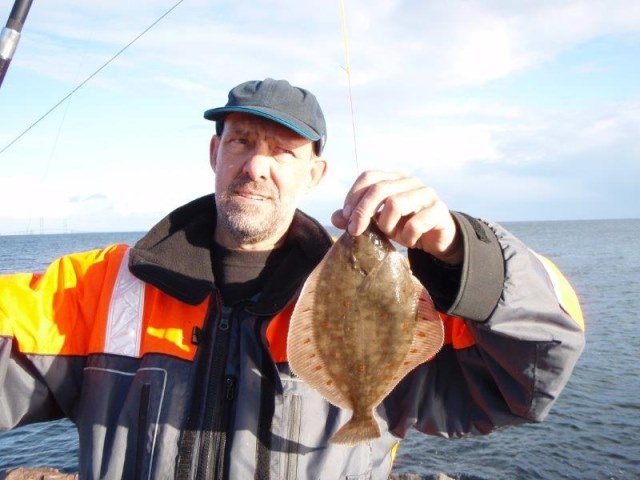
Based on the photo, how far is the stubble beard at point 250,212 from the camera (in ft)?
11.2

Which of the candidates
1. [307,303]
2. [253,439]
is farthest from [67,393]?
[307,303]

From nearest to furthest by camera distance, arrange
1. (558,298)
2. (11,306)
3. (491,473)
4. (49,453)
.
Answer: (558,298) < (11,306) < (491,473) < (49,453)

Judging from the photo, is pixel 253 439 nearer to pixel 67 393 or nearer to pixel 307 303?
pixel 307 303

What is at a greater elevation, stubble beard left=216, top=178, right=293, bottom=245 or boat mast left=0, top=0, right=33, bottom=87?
boat mast left=0, top=0, right=33, bottom=87

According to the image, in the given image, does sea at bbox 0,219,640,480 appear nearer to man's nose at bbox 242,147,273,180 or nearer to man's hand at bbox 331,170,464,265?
man's nose at bbox 242,147,273,180

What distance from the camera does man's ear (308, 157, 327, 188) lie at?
3.82 metres

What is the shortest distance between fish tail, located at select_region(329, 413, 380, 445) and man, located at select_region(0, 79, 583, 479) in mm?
298

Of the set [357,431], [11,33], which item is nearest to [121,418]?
[357,431]

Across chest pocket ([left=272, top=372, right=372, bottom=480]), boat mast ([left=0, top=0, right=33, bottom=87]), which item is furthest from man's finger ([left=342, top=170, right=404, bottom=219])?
boat mast ([left=0, top=0, right=33, bottom=87])

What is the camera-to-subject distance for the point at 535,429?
12.8 m

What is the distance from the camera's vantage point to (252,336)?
3152mm

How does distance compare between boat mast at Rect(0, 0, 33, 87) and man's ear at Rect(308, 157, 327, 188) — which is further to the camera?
man's ear at Rect(308, 157, 327, 188)

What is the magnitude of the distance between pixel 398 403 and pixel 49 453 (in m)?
11.8

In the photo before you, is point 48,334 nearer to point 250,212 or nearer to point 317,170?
point 250,212
